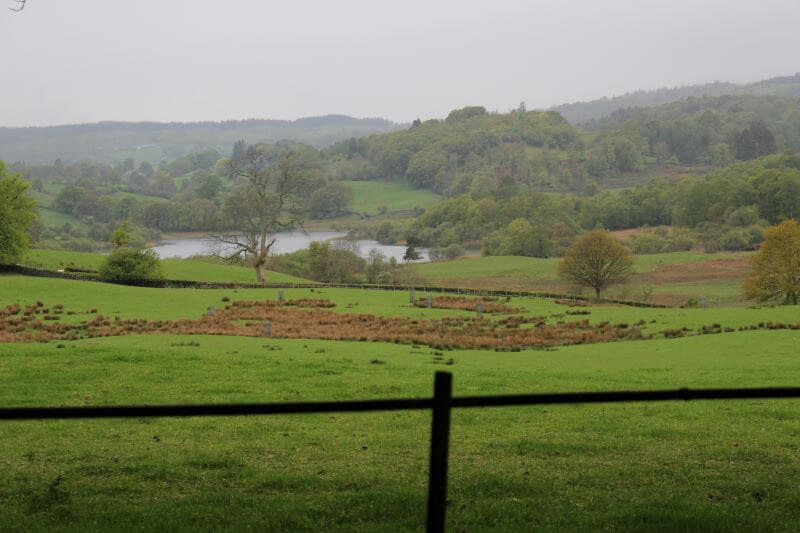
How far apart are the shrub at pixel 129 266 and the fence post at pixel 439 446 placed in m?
66.0

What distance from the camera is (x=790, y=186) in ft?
456

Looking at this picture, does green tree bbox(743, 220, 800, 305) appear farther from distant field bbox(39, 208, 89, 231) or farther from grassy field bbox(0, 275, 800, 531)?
distant field bbox(39, 208, 89, 231)

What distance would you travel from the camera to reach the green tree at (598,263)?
2943 inches

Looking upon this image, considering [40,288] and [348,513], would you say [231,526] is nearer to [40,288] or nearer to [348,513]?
[348,513]

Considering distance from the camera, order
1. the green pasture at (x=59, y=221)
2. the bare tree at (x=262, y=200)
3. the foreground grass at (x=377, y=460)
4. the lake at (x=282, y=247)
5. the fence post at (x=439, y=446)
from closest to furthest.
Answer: the fence post at (x=439, y=446), the foreground grass at (x=377, y=460), the bare tree at (x=262, y=200), the lake at (x=282, y=247), the green pasture at (x=59, y=221)

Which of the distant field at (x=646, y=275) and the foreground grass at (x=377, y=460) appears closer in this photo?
the foreground grass at (x=377, y=460)

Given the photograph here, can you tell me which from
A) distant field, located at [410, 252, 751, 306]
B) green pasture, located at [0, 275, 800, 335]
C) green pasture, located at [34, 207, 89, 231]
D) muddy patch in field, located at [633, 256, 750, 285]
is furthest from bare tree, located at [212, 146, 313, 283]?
green pasture, located at [34, 207, 89, 231]

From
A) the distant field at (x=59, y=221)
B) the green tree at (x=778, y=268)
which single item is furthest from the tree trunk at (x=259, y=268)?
the distant field at (x=59, y=221)

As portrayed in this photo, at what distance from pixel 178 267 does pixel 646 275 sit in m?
63.8

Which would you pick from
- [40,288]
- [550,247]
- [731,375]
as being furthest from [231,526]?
[550,247]

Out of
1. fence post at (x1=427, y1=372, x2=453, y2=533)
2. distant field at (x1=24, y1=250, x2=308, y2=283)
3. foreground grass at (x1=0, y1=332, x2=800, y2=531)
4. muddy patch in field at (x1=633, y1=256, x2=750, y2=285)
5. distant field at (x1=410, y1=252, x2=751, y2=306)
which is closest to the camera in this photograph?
fence post at (x1=427, y1=372, x2=453, y2=533)

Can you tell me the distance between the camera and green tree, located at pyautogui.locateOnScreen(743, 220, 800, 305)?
64938 mm

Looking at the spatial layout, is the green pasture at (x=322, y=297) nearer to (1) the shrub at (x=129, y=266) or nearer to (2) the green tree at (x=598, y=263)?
(1) the shrub at (x=129, y=266)

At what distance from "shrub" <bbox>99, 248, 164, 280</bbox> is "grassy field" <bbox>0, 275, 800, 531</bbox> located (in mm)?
43305
